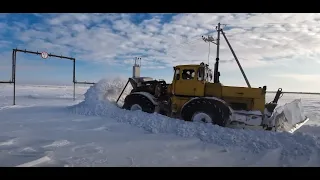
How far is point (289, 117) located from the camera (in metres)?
9.35

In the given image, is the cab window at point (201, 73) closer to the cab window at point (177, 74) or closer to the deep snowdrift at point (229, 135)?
the cab window at point (177, 74)

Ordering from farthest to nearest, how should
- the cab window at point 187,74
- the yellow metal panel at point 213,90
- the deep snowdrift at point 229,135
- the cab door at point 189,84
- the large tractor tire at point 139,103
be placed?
the large tractor tire at point 139,103 → the cab window at point 187,74 → the cab door at point 189,84 → the yellow metal panel at point 213,90 → the deep snowdrift at point 229,135

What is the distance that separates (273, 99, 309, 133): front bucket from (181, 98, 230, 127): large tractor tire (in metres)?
1.76

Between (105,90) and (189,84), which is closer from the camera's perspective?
(189,84)

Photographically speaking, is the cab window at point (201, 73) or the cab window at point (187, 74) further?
the cab window at point (187, 74)

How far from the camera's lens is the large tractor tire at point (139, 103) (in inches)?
407

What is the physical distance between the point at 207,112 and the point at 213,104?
338 mm

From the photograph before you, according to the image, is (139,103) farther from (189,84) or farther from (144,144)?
(144,144)

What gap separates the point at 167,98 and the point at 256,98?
358cm

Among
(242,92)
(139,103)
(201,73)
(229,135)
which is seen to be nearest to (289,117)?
(242,92)

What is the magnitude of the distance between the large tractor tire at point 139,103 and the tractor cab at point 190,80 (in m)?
1.15

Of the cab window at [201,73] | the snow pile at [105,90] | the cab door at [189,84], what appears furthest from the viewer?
the snow pile at [105,90]

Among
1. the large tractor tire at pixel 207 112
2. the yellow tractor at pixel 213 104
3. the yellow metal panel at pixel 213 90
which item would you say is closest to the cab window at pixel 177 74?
the yellow tractor at pixel 213 104
